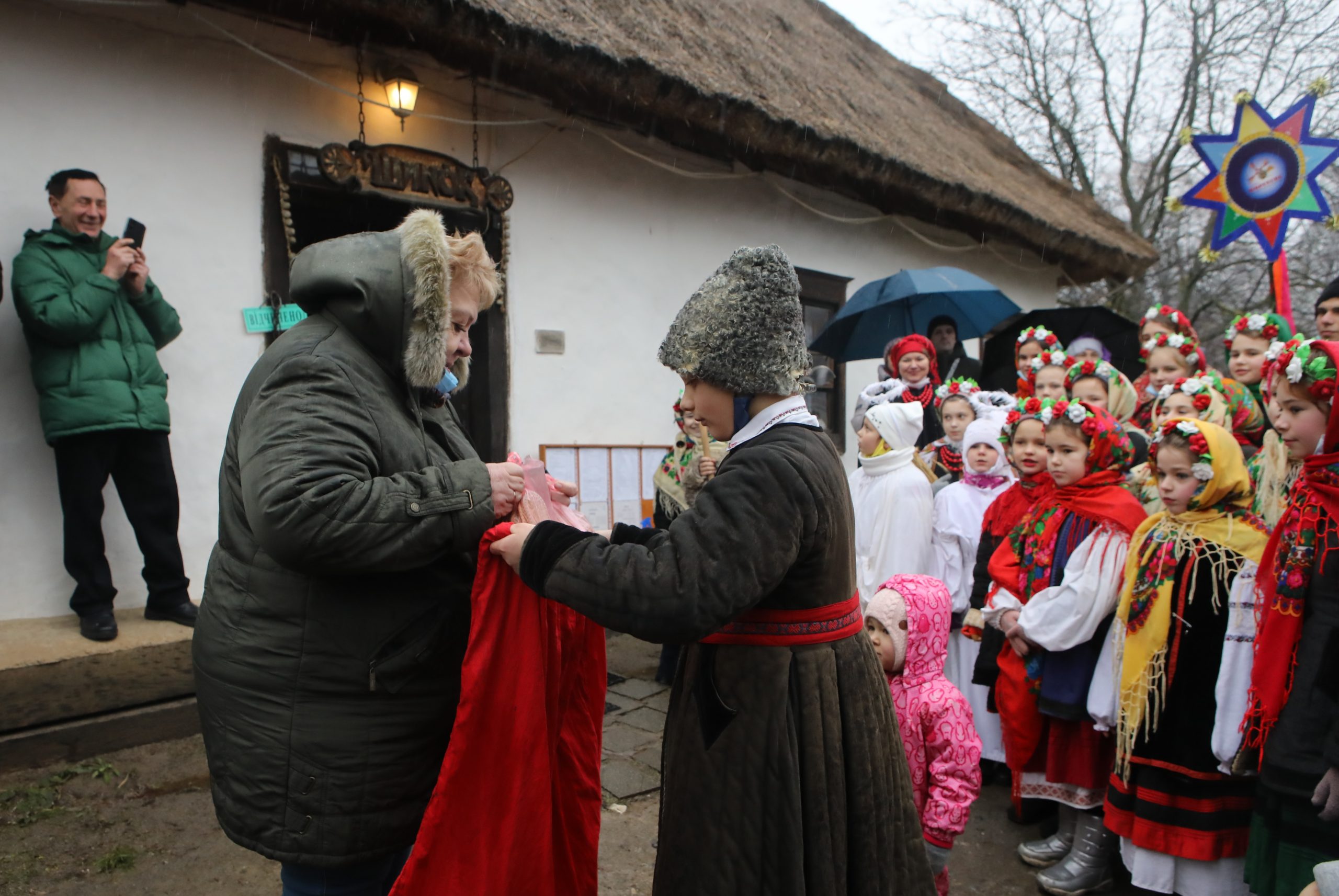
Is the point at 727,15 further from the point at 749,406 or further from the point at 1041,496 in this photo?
the point at 749,406

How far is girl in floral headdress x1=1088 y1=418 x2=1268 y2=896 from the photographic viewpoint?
267 centimetres

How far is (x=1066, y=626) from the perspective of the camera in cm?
299

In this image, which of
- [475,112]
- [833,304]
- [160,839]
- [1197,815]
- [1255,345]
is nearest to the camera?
[1197,815]

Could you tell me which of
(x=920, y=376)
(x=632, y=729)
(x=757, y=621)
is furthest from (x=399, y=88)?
(x=757, y=621)

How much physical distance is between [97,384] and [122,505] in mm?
578

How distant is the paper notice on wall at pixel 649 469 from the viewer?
6109 millimetres

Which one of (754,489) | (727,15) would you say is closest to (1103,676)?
(754,489)

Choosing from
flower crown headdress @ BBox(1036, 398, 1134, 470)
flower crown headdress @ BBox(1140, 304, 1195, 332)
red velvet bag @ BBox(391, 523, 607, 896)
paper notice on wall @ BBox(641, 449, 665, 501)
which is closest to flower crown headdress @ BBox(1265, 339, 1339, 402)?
flower crown headdress @ BBox(1036, 398, 1134, 470)

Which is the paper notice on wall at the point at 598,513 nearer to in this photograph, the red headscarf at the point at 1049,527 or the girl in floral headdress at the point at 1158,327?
the red headscarf at the point at 1049,527

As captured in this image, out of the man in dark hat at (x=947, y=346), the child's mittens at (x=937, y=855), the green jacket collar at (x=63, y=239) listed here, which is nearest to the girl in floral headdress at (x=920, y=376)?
the man in dark hat at (x=947, y=346)

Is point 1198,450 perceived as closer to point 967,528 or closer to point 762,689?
point 967,528

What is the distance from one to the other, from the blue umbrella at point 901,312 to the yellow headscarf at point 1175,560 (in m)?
3.62

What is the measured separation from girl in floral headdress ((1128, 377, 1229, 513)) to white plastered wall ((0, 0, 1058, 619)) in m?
3.31

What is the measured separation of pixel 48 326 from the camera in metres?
3.32
